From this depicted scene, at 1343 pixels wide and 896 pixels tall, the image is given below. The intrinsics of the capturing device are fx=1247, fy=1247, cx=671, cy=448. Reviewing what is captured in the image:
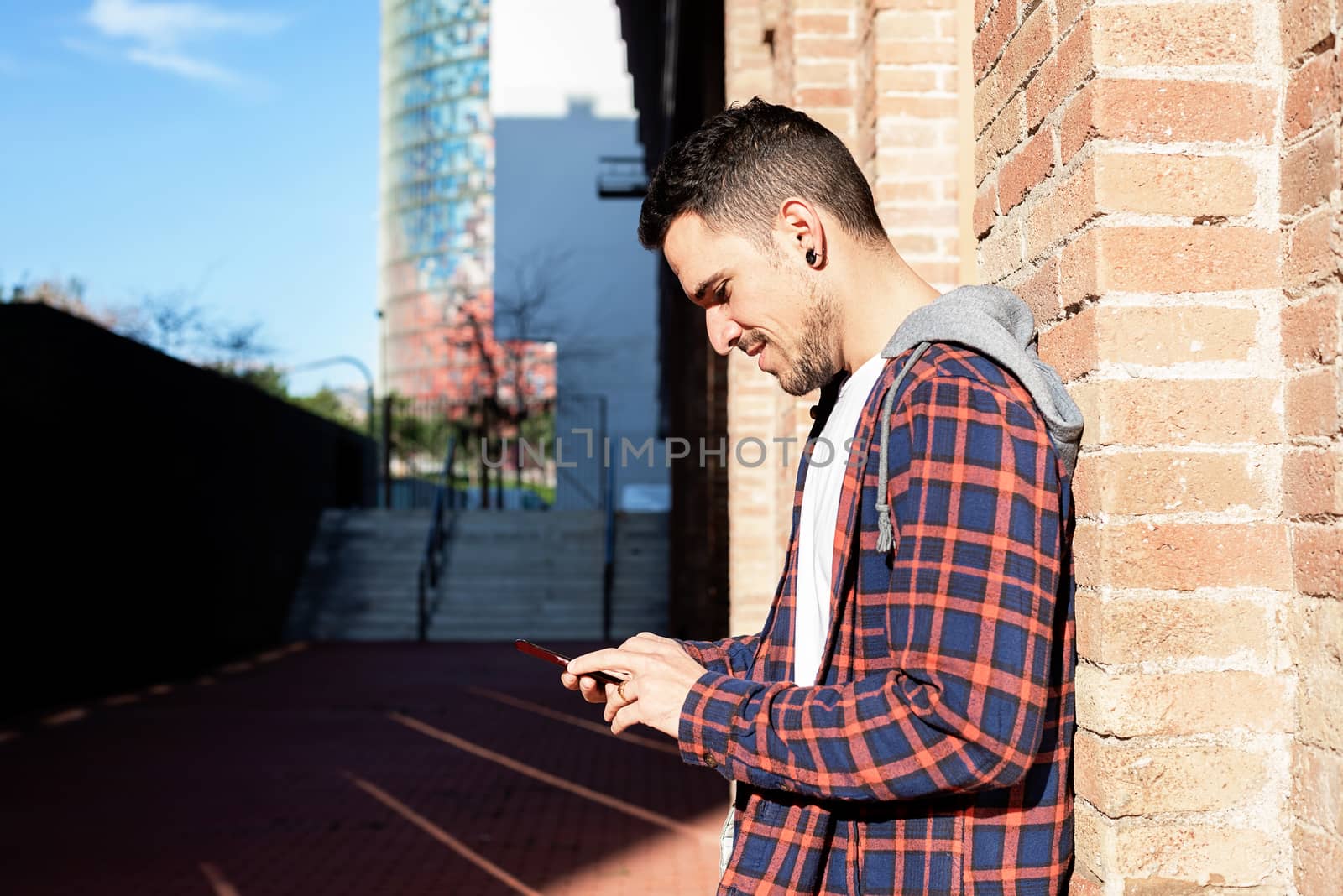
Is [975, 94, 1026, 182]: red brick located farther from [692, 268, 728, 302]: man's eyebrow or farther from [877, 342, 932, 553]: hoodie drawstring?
[877, 342, 932, 553]: hoodie drawstring

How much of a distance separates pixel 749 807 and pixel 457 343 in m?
29.9

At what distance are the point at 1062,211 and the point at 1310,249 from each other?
0.92ft

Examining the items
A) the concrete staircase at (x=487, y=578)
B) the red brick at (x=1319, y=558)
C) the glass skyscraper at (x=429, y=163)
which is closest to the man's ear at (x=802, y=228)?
the red brick at (x=1319, y=558)

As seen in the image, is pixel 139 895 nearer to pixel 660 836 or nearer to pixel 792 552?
pixel 660 836

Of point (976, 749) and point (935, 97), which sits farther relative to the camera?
point (935, 97)

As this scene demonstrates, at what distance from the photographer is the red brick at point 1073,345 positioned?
1.39 meters

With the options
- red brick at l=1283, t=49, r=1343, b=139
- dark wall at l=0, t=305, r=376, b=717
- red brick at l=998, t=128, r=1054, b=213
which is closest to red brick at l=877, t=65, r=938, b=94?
red brick at l=998, t=128, r=1054, b=213

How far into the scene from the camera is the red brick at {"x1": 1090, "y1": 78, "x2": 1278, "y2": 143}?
137 cm

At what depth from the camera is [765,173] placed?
1.47 metres

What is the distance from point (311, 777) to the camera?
6.89 metres

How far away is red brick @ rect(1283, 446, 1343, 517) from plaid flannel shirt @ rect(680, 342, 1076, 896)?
0.23 metres

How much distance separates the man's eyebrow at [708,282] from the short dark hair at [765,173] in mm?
53

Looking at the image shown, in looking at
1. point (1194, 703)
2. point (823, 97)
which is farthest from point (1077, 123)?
point (823, 97)

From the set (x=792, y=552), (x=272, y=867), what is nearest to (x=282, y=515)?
(x=272, y=867)
